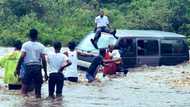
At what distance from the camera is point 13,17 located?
38.9 meters

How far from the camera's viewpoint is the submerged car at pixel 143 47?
23.7 metres

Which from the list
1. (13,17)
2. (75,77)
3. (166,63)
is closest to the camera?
(75,77)

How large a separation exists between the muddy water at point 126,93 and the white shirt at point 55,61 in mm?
730

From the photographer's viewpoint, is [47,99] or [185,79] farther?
[185,79]

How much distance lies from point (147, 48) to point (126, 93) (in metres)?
6.44

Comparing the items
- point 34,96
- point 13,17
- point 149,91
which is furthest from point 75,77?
point 13,17

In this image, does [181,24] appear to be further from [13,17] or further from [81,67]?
[81,67]

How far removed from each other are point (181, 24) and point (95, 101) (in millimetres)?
23546

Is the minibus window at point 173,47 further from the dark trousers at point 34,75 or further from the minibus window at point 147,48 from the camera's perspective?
the dark trousers at point 34,75

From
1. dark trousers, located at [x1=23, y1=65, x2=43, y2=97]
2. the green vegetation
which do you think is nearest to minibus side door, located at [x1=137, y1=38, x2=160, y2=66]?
dark trousers, located at [x1=23, y1=65, x2=43, y2=97]

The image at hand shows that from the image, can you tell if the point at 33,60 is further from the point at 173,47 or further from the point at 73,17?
the point at 73,17

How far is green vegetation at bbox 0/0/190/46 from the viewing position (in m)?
37.7

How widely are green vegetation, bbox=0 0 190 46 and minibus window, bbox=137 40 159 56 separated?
40.4 ft

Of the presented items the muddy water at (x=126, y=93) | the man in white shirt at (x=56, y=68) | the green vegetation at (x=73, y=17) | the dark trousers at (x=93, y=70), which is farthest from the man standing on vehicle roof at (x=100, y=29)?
the green vegetation at (x=73, y=17)
